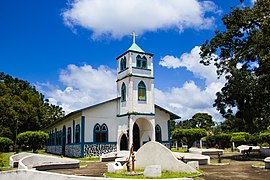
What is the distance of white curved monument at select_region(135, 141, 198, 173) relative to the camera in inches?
511

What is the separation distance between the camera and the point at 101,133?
2827 cm

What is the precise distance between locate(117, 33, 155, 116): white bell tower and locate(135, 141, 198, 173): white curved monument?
12.7 m

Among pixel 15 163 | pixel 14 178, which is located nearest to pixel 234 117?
pixel 15 163

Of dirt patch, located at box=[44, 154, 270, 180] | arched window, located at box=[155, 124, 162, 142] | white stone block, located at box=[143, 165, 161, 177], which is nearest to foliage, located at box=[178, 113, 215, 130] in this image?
arched window, located at box=[155, 124, 162, 142]

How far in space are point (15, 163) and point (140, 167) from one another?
8.79 metres

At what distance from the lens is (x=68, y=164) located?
18234 mm

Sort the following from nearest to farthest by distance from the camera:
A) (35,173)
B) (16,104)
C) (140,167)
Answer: (35,173)
(140,167)
(16,104)

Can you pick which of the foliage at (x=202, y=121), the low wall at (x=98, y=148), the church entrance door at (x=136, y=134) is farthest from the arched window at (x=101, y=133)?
the foliage at (x=202, y=121)

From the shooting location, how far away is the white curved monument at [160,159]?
12977mm

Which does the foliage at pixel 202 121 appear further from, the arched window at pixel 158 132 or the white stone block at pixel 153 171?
the white stone block at pixel 153 171

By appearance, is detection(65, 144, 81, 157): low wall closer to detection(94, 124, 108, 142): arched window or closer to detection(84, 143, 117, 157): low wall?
detection(84, 143, 117, 157): low wall

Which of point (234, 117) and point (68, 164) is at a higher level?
point (234, 117)

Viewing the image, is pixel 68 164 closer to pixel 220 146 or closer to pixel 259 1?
pixel 259 1

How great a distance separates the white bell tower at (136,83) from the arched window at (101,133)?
204 centimetres
